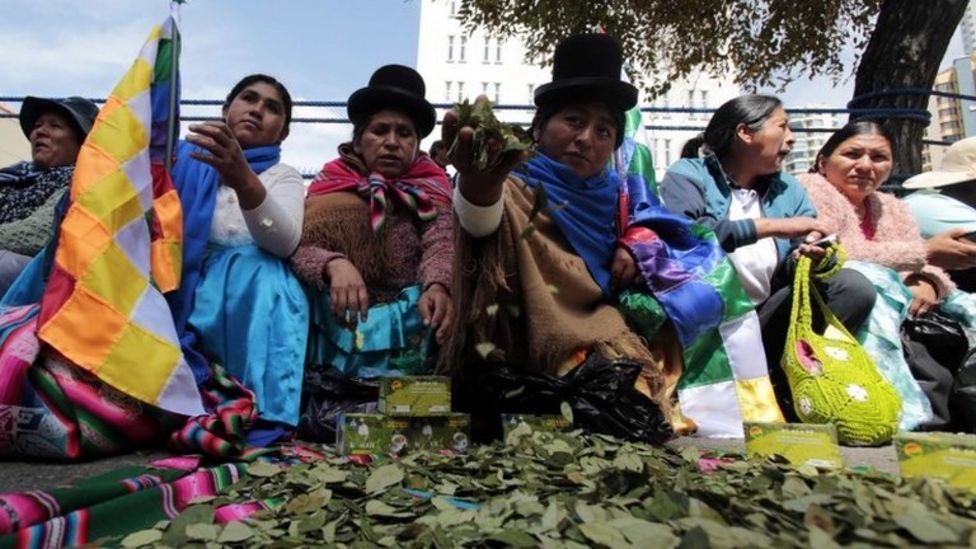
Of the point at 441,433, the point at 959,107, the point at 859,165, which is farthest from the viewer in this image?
the point at 959,107

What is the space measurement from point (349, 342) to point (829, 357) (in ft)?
5.57

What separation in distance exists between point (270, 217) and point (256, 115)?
632 mm

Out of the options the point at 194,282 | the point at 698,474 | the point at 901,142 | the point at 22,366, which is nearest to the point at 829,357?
the point at 698,474

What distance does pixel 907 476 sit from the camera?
1553 millimetres

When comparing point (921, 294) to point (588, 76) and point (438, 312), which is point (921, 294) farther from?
point (438, 312)

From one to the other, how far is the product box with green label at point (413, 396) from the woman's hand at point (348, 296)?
0.96ft

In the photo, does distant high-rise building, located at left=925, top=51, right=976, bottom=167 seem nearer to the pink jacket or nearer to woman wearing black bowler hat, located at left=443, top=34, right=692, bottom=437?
the pink jacket

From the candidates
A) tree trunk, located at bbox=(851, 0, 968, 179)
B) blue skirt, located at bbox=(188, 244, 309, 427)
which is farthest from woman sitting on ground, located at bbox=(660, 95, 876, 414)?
tree trunk, located at bbox=(851, 0, 968, 179)

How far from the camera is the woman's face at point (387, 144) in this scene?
2.78 meters

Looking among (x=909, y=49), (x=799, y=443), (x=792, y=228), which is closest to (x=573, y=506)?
(x=799, y=443)

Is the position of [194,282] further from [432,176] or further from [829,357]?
[829,357]

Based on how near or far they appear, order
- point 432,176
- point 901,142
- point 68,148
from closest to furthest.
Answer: point 432,176, point 68,148, point 901,142

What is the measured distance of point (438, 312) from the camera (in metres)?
2.35

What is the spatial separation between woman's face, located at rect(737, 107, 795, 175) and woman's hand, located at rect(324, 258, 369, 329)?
1861 millimetres
